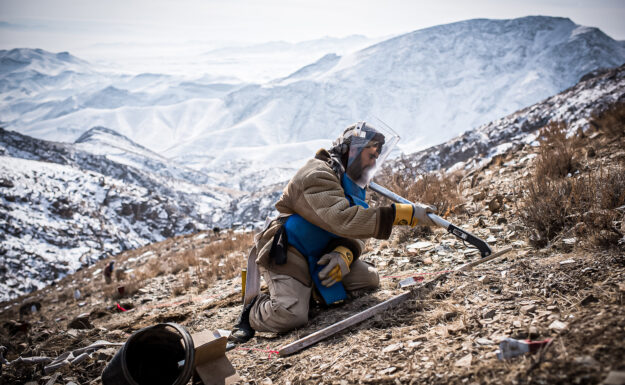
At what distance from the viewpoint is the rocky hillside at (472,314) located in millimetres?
1382

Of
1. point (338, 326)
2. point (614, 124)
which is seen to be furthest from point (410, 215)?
point (614, 124)

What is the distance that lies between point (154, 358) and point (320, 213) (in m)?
1.40

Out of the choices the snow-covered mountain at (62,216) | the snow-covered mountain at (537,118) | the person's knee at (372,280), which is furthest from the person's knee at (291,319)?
the snow-covered mountain at (62,216)

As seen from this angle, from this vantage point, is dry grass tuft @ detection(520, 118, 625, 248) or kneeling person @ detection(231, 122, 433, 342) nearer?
dry grass tuft @ detection(520, 118, 625, 248)

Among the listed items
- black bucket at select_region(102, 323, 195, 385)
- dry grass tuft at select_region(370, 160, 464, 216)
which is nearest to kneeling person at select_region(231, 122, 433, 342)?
black bucket at select_region(102, 323, 195, 385)

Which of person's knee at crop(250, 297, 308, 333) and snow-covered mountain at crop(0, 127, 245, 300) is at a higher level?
person's knee at crop(250, 297, 308, 333)

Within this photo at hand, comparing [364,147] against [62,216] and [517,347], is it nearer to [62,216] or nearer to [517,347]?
[517,347]

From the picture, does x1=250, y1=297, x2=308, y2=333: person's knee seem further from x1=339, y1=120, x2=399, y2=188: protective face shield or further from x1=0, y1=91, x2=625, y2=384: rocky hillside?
x1=339, y1=120, x2=399, y2=188: protective face shield

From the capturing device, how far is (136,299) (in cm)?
543

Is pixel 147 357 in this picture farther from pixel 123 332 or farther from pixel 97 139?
pixel 97 139

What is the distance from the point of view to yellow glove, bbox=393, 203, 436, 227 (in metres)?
2.48

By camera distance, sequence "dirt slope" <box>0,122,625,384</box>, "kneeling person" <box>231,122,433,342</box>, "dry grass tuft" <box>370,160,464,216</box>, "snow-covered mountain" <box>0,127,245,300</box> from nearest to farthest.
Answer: "dirt slope" <box>0,122,625,384</box>
"kneeling person" <box>231,122,433,342</box>
"dry grass tuft" <box>370,160,464,216</box>
"snow-covered mountain" <box>0,127,245,300</box>

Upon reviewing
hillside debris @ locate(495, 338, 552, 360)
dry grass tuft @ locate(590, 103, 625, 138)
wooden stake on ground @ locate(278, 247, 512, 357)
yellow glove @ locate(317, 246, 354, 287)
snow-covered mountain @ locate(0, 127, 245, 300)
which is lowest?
snow-covered mountain @ locate(0, 127, 245, 300)

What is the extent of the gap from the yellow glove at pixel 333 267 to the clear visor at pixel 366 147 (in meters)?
0.62
